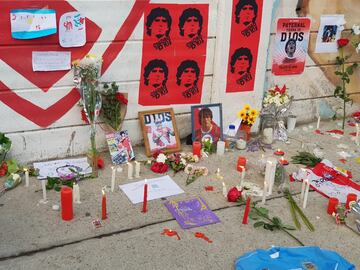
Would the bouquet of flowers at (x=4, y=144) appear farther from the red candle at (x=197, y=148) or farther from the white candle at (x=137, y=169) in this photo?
the red candle at (x=197, y=148)

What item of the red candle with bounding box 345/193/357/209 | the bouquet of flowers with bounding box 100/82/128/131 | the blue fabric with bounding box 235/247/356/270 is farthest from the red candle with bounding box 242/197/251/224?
the bouquet of flowers with bounding box 100/82/128/131

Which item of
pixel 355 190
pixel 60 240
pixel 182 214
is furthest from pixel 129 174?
pixel 355 190

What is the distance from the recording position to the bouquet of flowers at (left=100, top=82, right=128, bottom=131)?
13.6 ft

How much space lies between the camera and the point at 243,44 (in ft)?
15.3

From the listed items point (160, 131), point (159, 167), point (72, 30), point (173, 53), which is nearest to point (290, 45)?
point (173, 53)

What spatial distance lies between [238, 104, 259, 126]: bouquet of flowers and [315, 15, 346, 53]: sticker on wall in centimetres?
118

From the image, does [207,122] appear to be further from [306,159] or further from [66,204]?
[66,204]

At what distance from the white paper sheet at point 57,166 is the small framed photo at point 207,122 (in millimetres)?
1157

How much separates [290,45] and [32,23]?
2.76 m

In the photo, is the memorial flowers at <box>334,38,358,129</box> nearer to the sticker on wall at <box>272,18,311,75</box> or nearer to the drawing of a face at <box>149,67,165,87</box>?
the sticker on wall at <box>272,18,311,75</box>

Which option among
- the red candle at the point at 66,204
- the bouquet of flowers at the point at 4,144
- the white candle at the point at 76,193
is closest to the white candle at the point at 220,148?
the white candle at the point at 76,193

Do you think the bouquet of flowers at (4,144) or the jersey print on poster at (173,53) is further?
the jersey print on poster at (173,53)

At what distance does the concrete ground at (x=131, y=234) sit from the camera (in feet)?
9.49

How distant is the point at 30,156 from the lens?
13.5 ft
